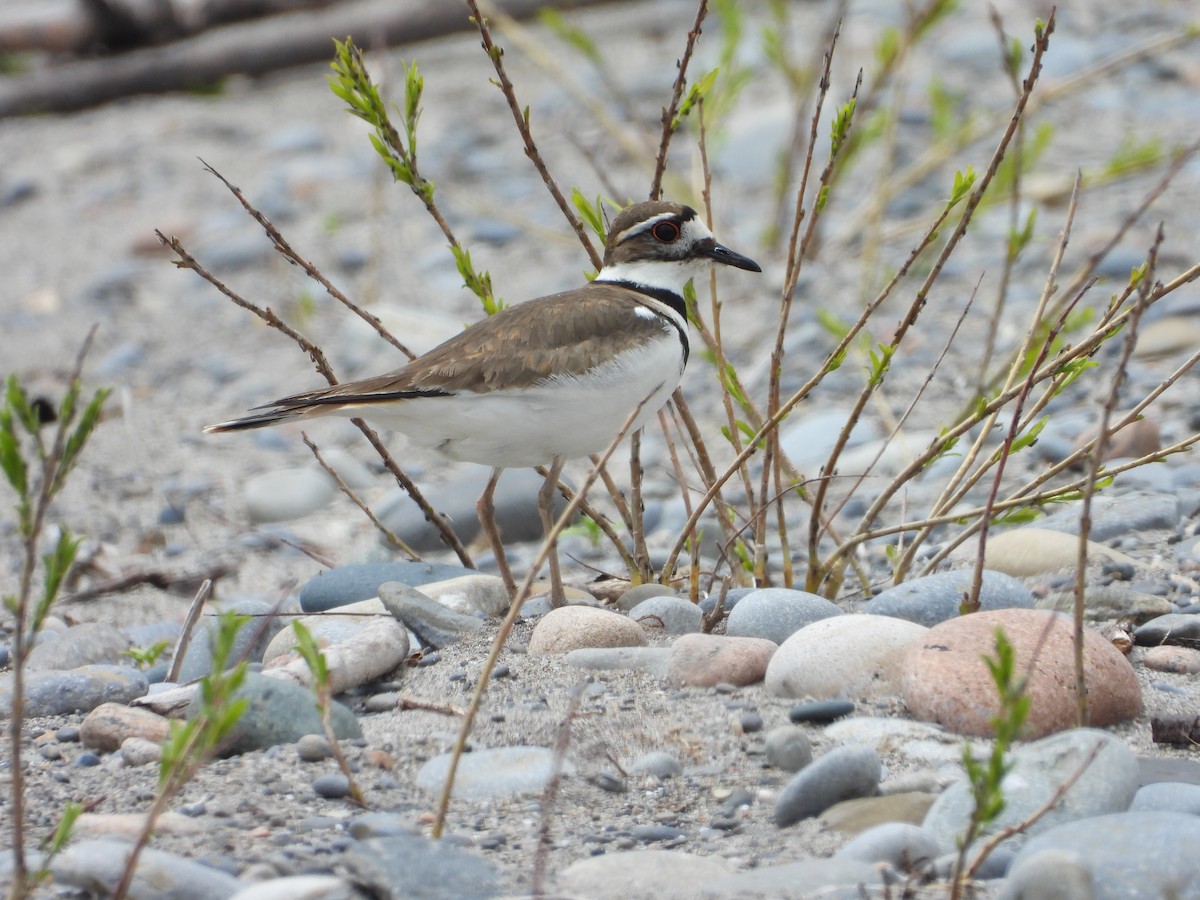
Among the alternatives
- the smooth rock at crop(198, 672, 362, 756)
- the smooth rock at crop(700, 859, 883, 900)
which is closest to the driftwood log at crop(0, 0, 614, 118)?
the smooth rock at crop(198, 672, 362, 756)

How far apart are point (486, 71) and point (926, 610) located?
7.58 metres

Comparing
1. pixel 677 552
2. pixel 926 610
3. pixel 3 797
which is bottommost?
pixel 3 797

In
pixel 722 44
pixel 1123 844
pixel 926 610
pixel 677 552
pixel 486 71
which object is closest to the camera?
pixel 1123 844

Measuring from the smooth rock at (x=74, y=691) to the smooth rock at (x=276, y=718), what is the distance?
53 cm

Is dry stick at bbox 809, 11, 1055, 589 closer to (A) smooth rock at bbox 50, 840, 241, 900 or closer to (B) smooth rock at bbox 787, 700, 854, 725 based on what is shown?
(B) smooth rock at bbox 787, 700, 854, 725

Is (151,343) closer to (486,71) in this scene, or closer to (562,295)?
(486,71)

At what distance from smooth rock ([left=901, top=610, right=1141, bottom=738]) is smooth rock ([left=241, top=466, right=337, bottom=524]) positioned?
139 inches

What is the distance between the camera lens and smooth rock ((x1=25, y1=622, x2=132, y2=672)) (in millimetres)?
3904

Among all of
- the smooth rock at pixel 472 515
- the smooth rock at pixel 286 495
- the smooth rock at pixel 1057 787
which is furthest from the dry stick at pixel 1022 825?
the smooth rock at pixel 286 495

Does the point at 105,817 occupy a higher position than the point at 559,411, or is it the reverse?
the point at 559,411

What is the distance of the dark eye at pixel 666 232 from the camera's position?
161 inches

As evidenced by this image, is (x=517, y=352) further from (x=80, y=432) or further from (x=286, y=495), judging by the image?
(x=286, y=495)

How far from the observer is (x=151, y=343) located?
7.96 metres

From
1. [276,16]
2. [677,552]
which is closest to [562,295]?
[677,552]
